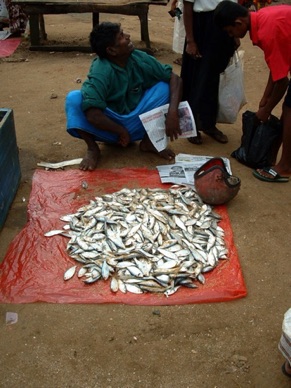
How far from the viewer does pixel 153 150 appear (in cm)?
448

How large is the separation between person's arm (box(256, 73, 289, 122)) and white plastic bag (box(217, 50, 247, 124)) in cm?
52

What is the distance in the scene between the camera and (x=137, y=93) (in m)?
4.24

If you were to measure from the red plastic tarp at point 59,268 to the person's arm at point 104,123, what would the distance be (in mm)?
427

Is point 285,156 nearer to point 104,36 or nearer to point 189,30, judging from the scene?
point 189,30

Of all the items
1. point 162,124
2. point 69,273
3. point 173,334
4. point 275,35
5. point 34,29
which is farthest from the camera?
point 34,29

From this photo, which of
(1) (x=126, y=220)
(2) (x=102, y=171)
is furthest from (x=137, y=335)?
(2) (x=102, y=171)

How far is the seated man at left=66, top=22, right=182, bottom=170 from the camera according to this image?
13.0ft

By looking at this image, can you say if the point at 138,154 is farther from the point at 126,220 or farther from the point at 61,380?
the point at 61,380

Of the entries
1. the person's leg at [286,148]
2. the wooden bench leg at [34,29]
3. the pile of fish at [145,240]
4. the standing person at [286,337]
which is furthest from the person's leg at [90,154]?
the wooden bench leg at [34,29]

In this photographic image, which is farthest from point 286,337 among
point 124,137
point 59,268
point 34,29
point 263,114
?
point 34,29

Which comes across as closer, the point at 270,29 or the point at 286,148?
the point at 270,29

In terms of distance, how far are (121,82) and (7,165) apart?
1.16 m

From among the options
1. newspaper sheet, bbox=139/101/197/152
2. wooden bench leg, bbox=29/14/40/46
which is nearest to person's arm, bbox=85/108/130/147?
newspaper sheet, bbox=139/101/197/152

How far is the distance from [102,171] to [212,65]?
1.33m
